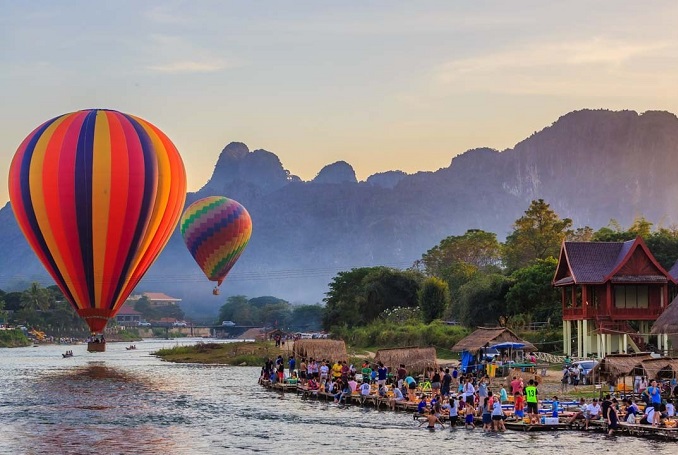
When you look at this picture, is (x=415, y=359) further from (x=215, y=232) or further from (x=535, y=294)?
(x=215, y=232)

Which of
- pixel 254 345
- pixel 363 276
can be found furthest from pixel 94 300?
pixel 363 276

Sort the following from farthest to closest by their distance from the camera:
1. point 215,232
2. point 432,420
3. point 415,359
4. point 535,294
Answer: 1. point 215,232
2. point 535,294
3. point 415,359
4. point 432,420

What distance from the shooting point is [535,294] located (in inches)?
3826

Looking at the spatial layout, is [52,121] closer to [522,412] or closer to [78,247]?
[78,247]

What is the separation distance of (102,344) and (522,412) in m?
49.6

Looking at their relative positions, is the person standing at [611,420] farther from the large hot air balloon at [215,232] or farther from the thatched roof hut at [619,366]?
the large hot air balloon at [215,232]

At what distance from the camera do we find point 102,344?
88312 millimetres

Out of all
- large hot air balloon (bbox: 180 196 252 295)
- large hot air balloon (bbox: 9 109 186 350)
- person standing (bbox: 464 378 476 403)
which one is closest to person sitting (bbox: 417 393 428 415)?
person standing (bbox: 464 378 476 403)

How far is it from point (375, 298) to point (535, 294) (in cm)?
4568

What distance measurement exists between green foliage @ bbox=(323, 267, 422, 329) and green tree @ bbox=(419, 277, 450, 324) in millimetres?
15794

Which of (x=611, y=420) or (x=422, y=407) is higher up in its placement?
(x=422, y=407)

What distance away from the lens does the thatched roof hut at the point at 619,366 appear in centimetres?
5012

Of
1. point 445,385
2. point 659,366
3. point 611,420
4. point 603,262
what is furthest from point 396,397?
point 603,262

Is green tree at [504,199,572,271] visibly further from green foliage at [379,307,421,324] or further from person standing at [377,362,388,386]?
person standing at [377,362,388,386]
